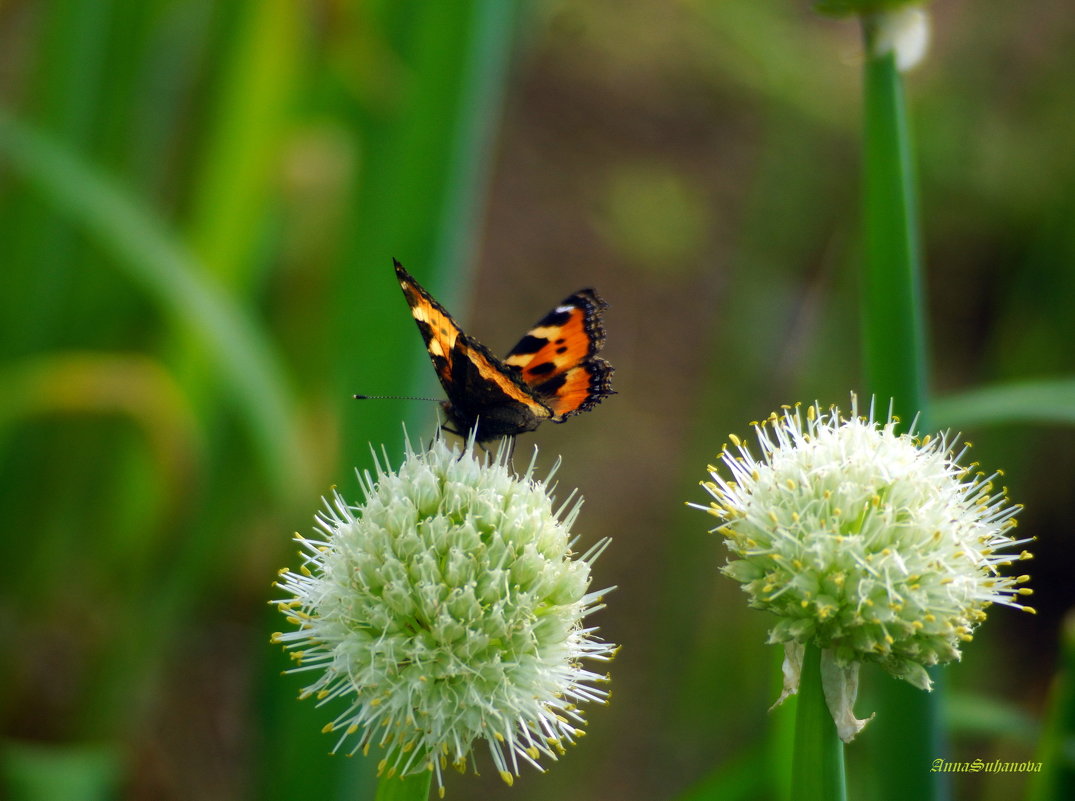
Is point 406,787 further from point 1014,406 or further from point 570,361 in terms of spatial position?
point 1014,406

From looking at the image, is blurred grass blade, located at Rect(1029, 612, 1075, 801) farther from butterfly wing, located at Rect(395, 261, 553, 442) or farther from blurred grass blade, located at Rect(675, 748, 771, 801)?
butterfly wing, located at Rect(395, 261, 553, 442)

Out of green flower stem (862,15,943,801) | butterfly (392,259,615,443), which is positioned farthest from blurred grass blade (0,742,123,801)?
green flower stem (862,15,943,801)

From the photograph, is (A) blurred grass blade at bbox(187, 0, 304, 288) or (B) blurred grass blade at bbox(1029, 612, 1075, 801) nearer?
(B) blurred grass blade at bbox(1029, 612, 1075, 801)

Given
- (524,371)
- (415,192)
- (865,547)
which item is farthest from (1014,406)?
(415,192)

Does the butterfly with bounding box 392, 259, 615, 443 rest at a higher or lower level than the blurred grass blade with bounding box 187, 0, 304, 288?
lower

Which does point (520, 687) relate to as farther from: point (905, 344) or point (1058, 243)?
point (1058, 243)

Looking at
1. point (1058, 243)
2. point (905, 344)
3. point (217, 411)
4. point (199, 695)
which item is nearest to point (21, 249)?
point (217, 411)

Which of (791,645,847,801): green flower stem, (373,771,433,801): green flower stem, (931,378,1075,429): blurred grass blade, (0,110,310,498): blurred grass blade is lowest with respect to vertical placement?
(373,771,433,801): green flower stem

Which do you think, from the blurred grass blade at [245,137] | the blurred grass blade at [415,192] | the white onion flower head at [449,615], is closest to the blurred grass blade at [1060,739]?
the white onion flower head at [449,615]

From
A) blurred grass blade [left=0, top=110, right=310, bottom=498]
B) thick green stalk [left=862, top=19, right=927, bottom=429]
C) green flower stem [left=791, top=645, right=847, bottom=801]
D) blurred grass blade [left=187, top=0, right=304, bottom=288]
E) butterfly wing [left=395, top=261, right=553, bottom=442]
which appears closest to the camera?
green flower stem [left=791, top=645, right=847, bottom=801]
